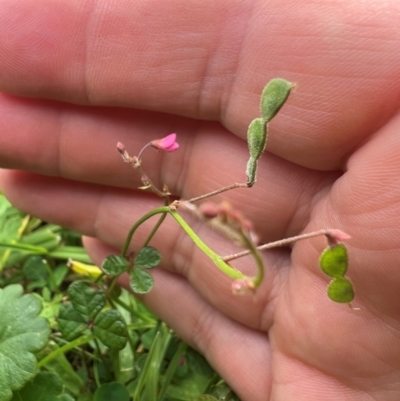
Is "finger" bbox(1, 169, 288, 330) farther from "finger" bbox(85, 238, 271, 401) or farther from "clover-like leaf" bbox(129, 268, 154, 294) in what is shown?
"clover-like leaf" bbox(129, 268, 154, 294)

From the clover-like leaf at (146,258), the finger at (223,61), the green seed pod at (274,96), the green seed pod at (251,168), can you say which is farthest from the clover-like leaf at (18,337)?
the green seed pod at (274,96)

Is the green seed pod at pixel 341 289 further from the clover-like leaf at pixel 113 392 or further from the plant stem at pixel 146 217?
the clover-like leaf at pixel 113 392

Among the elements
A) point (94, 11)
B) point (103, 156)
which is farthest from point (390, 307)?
point (94, 11)

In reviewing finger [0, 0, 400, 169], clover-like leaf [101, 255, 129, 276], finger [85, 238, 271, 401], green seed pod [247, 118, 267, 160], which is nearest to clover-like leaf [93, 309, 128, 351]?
clover-like leaf [101, 255, 129, 276]

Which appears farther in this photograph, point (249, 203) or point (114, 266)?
point (249, 203)

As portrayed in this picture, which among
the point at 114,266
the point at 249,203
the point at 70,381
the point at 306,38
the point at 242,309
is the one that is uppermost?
the point at 306,38

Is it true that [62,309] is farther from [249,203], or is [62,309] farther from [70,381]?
[249,203]

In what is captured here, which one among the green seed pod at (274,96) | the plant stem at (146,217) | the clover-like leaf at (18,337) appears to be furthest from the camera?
the clover-like leaf at (18,337)

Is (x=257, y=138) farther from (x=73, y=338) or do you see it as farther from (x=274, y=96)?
(x=73, y=338)
